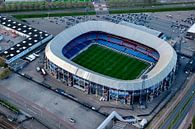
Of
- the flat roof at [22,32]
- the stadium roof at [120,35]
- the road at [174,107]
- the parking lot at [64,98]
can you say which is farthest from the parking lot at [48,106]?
the road at [174,107]


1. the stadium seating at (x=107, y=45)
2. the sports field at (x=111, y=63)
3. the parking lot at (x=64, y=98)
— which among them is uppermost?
the stadium seating at (x=107, y=45)

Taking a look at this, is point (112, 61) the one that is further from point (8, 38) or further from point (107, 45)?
point (8, 38)

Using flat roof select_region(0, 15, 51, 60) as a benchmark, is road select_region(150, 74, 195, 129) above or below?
below

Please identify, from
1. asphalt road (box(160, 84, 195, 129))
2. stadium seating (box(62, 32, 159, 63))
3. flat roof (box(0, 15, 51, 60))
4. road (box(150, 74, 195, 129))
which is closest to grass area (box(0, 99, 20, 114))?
flat roof (box(0, 15, 51, 60))

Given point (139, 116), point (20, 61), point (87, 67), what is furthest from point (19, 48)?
point (139, 116)

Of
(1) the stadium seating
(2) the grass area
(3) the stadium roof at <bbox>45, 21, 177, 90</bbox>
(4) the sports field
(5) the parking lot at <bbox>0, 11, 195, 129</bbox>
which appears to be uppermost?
(3) the stadium roof at <bbox>45, 21, 177, 90</bbox>

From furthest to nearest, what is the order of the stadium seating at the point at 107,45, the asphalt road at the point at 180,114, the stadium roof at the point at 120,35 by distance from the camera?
the stadium seating at the point at 107,45 < the stadium roof at the point at 120,35 < the asphalt road at the point at 180,114

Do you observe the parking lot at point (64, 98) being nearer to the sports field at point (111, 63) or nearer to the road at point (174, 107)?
the road at point (174, 107)

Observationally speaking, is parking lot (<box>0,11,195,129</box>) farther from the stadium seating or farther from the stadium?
the stadium seating
